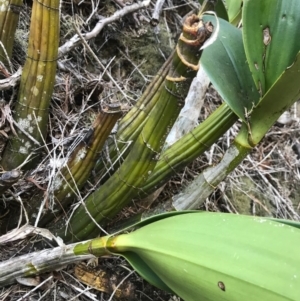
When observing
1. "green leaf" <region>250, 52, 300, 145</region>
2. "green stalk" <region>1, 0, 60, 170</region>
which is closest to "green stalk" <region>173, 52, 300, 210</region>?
"green leaf" <region>250, 52, 300, 145</region>

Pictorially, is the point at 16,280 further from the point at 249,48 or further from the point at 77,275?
the point at 249,48

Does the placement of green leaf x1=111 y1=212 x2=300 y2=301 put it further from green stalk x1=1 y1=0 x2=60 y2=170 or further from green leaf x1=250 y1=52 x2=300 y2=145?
green stalk x1=1 y1=0 x2=60 y2=170

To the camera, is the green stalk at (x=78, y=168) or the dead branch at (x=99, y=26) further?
the dead branch at (x=99, y=26)

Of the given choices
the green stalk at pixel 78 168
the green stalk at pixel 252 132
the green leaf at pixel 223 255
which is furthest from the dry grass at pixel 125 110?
the green leaf at pixel 223 255

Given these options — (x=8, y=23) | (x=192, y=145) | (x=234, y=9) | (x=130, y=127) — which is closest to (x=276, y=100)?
(x=192, y=145)

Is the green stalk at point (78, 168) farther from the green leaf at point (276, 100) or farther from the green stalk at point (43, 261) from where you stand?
the green leaf at point (276, 100)

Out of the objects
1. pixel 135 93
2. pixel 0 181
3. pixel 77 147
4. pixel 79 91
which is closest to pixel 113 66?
pixel 135 93
